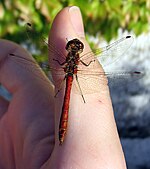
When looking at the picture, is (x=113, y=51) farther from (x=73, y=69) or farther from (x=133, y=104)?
(x=133, y=104)

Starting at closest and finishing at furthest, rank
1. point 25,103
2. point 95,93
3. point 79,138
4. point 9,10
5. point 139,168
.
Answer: point 79,138
point 95,93
point 25,103
point 9,10
point 139,168

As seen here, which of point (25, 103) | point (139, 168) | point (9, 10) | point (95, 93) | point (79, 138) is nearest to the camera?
point (79, 138)

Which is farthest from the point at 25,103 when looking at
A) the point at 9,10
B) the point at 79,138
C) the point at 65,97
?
the point at 9,10

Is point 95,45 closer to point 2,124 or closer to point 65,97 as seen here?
point 2,124

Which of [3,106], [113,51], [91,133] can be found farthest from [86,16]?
[91,133]

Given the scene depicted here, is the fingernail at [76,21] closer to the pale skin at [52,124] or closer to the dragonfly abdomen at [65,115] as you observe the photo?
the pale skin at [52,124]
